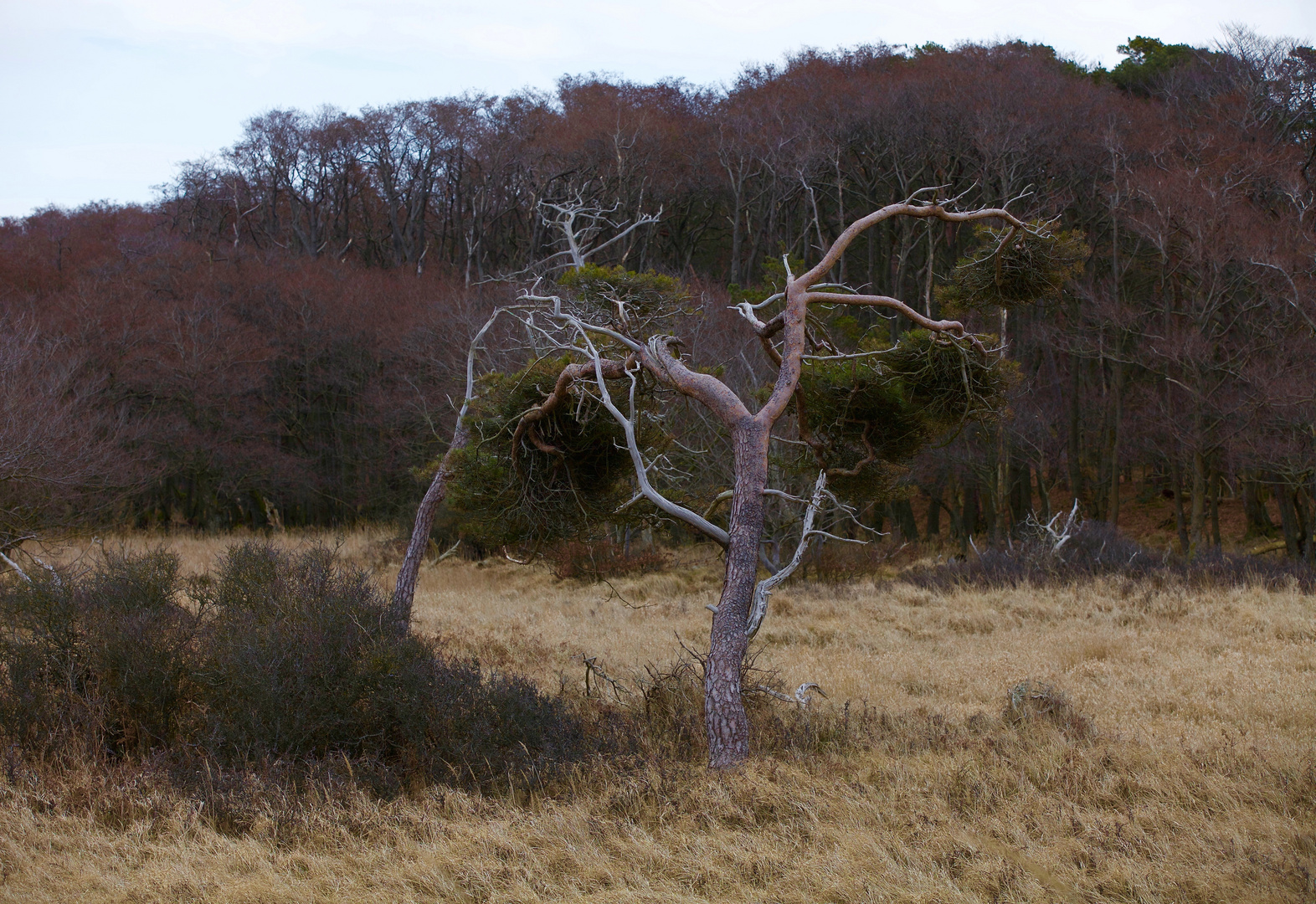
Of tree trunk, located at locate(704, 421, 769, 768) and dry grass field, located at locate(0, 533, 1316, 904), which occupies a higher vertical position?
tree trunk, located at locate(704, 421, 769, 768)

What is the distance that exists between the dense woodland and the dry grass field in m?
9.96

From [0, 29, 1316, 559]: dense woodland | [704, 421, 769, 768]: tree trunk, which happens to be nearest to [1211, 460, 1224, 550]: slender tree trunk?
[0, 29, 1316, 559]: dense woodland

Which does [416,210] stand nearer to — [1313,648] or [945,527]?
[945,527]

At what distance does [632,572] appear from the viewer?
2088cm

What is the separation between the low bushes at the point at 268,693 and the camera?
6828mm

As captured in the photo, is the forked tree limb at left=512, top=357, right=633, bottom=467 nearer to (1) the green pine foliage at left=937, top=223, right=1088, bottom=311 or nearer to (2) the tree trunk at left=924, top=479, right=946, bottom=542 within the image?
(1) the green pine foliage at left=937, top=223, right=1088, bottom=311

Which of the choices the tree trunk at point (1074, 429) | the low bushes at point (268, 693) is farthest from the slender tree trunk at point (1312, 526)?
the low bushes at point (268, 693)

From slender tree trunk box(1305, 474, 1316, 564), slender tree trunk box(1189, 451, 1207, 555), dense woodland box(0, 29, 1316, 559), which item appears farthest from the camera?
slender tree trunk box(1189, 451, 1207, 555)

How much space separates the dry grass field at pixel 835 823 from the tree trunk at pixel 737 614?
230mm

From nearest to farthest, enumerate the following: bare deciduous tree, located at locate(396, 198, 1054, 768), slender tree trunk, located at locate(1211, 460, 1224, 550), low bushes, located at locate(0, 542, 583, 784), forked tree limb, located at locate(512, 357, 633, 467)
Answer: bare deciduous tree, located at locate(396, 198, 1054, 768), low bushes, located at locate(0, 542, 583, 784), forked tree limb, located at locate(512, 357, 633, 467), slender tree trunk, located at locate(1211, 460, 1224, 550)

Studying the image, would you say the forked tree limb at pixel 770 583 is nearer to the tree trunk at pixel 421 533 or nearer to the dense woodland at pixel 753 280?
the tree trunk at pixel 421 533

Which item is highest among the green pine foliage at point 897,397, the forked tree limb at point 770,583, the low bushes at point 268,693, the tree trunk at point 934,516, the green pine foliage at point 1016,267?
the green pine foliage at point 1016,267

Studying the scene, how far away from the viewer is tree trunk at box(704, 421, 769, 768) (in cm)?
639

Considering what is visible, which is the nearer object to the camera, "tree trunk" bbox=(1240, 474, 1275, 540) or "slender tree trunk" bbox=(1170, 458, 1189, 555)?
"slender tree trunk" bbox=(1170, 458, 1189, 555)
